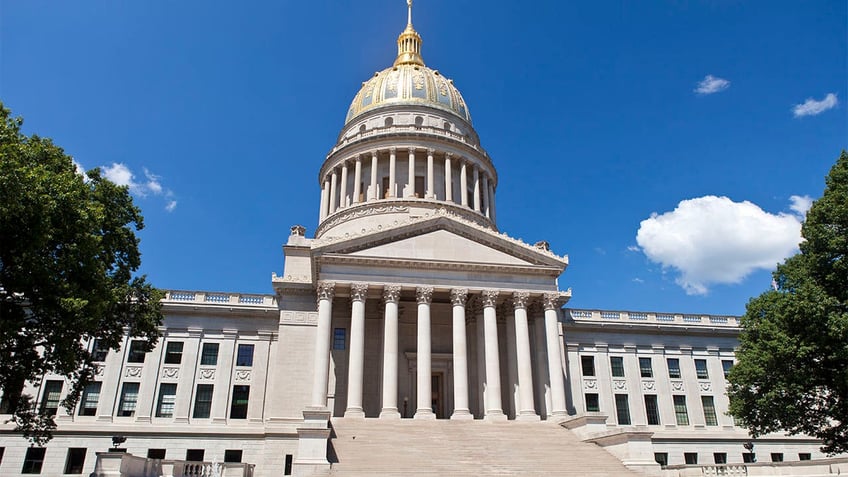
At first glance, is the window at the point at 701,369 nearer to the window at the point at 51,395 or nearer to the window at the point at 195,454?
the window at the point at 195,454

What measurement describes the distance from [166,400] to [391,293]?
1740 centimetres

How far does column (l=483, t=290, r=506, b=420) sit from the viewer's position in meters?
35.5

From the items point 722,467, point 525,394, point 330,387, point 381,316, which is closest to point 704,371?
point 525,394

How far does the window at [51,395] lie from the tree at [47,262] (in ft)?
57.3

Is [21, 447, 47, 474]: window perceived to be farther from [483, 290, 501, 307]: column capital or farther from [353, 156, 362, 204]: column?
[353, 156, 362, 204]: column

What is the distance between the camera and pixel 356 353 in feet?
117

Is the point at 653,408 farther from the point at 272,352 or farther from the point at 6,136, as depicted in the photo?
the point at 6,136

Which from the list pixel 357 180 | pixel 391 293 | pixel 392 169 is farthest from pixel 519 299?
pixel 357 180

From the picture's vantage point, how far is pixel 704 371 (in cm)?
4759

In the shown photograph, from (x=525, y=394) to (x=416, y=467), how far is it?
12.6 metres

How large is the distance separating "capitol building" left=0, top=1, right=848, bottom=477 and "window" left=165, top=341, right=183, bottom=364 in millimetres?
99

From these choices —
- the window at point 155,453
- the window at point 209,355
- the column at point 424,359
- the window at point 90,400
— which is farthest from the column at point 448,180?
the window at point 90,400

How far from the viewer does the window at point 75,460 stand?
120 ft

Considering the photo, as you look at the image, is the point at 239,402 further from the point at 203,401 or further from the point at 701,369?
the point at 701,369
